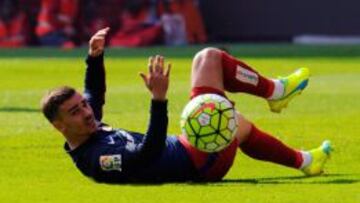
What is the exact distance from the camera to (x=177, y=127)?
13.7 metres

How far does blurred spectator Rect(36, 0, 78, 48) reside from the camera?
113ft

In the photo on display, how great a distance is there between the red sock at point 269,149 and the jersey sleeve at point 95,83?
3.49 feet

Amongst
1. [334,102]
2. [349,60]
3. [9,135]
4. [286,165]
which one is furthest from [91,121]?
[349,60]

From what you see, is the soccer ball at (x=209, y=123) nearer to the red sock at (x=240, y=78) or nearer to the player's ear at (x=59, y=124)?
the red sock at (x=240, y=78)

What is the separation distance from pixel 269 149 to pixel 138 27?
25761mm

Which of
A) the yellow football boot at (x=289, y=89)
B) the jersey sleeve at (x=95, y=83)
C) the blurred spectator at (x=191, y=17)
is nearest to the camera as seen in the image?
the jersey sleeve at (x=95, y=83)

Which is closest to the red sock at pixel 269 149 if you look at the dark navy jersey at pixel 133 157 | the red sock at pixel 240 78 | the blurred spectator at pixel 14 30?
the red sock at pixel 240 78

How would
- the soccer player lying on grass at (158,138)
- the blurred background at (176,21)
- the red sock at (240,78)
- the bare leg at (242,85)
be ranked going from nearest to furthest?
the soccer player lying on grass at (158,138) → the bare leg at (242,85) → the red sock at (240,78) → the blurred background at (176,21)

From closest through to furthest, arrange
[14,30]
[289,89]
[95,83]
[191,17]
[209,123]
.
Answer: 1. [209,123]
2. [95,83]
3. [289,89]
4. [14,30]
5. [191,17]

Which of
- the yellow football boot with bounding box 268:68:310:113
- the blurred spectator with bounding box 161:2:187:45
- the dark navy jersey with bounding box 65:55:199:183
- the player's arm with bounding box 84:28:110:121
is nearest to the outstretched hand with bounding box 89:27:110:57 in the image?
the player's arm with bounding box 84:28:110:121

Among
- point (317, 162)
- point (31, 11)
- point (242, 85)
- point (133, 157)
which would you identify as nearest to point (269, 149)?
point (317, 162)

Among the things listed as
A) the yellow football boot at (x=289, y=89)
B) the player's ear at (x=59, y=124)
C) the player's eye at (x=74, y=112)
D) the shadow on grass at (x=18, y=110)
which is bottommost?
the shadow on grass at (x=18, y=110)

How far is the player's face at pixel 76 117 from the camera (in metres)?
8.38

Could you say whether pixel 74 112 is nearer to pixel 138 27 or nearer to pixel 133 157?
pixel 133 157
